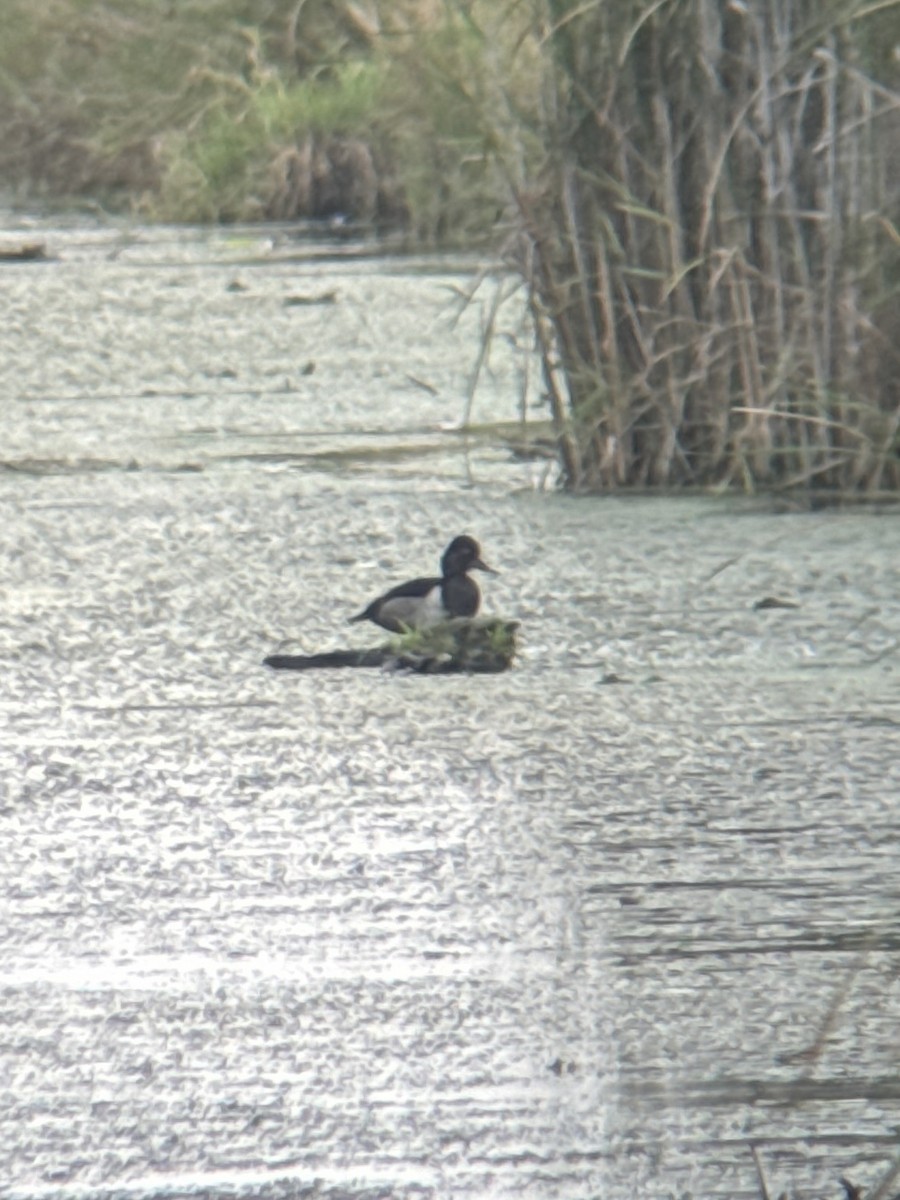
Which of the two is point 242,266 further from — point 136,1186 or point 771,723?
point 136,1186

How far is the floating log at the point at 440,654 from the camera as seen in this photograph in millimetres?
2814

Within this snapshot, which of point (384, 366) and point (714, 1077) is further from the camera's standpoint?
point (384, 366)

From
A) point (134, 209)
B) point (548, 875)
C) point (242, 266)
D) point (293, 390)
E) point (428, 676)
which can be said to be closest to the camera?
point (548, 875)

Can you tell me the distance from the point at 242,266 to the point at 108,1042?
25.7 feet

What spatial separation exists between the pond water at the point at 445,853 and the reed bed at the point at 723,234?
15cm

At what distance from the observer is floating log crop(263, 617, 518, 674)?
2.81m

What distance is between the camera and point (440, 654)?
284cm

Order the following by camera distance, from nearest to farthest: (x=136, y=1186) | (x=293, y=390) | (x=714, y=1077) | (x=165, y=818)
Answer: (x=136, y=1186), (x=714, y=1077), (x=165, y=818), (x=293, y=390)

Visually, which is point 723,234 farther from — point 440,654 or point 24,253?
point 24,253

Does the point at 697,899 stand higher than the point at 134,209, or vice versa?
the point at 697,899

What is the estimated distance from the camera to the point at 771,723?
2.52 meters

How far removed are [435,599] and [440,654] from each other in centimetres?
12

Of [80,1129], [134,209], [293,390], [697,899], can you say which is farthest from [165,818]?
[134,209]

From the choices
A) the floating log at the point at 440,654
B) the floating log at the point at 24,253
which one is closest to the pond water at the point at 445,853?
the floating log at the point at 440,654
